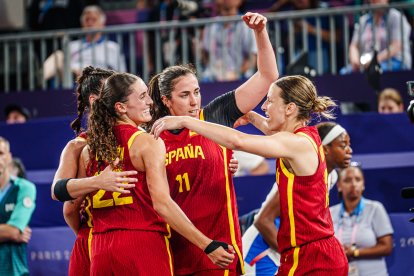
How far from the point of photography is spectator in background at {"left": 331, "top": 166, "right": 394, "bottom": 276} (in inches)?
269

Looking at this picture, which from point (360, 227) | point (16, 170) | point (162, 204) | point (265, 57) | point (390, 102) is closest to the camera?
point (162, 204)

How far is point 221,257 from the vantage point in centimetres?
445

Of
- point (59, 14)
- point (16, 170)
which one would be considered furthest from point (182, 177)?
point (59, 14)

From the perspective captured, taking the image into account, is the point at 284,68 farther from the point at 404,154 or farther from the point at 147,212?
the point at 147,212

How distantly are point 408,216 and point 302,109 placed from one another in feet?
8.64

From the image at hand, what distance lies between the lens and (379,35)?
28.7ft

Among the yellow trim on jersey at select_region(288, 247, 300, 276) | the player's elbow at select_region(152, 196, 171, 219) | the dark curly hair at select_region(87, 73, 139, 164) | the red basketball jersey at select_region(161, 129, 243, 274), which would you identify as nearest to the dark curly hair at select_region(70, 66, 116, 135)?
the dark curly hair at select_region(87, 73, 139, 164)

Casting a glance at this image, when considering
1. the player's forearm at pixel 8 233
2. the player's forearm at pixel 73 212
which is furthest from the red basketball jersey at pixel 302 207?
the player's forearm at pixel 8 233

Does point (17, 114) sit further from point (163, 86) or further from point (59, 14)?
point (163, 86)

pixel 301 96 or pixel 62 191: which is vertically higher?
pixel 301 96

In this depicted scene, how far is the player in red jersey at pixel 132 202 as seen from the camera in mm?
4453

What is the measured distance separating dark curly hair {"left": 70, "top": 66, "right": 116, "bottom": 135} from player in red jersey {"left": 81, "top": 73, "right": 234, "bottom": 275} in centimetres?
40

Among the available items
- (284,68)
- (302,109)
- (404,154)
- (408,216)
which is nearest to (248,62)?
(284,68)

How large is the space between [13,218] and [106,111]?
2843 millimetres
